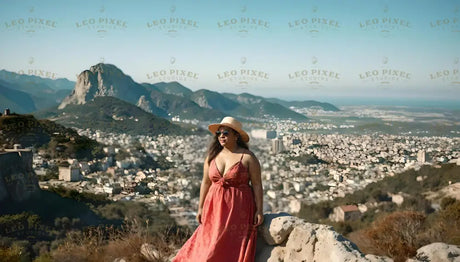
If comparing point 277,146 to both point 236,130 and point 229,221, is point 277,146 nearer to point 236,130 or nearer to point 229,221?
point 236,130

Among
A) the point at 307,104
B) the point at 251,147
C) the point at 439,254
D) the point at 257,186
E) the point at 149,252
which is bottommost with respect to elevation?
the point at 149,252

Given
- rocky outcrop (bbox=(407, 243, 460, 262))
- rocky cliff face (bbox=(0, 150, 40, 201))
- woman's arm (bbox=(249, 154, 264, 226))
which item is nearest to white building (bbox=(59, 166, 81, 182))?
rocky cliff face (bbox=(0, 150, 40, 201))

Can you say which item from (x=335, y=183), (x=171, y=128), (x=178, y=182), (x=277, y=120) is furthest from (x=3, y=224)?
(x=277, y=120)

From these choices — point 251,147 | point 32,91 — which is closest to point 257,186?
point 251,147

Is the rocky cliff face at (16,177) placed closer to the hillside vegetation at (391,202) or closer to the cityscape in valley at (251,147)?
the cityscape in valley at (251,147)

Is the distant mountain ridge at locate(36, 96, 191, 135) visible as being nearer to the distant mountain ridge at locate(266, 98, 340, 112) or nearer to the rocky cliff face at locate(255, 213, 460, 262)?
the distant mountain ridge at locate(266, 98, 340, 112)

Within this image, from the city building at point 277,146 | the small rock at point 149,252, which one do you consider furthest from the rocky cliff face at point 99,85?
the small rock at point 149,252
